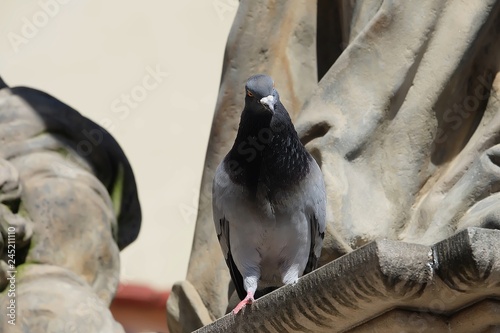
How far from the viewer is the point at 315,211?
3445 millimetres

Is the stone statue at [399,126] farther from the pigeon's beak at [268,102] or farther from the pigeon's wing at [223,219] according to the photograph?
the pigeon's beak at [268,102]

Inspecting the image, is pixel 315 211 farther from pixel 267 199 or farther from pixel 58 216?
pixel 58 216

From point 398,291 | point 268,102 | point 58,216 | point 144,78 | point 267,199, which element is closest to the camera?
point 398,291

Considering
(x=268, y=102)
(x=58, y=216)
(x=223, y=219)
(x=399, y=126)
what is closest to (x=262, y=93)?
(x=268, y=102)

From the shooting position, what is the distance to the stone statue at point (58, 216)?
12.8 feet

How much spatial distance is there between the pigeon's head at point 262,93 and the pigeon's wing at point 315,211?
0.24 metres

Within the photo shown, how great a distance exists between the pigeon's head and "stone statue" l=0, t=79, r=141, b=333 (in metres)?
0.90

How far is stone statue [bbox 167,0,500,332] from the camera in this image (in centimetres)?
370

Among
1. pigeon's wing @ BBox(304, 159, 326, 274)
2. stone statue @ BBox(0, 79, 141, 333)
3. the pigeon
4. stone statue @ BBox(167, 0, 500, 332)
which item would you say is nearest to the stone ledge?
the pigeon

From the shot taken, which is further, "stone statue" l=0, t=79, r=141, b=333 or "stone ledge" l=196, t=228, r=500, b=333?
"stone statue" l=0, t=79, r=141, b=333

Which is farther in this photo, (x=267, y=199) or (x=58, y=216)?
(x=58, y=216)

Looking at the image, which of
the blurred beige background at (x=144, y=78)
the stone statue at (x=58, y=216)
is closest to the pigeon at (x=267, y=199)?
the stone statue at (x=58, y=216)

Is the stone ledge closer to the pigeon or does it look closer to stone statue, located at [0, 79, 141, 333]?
the pigeon

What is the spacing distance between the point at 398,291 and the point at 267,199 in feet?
1.85
